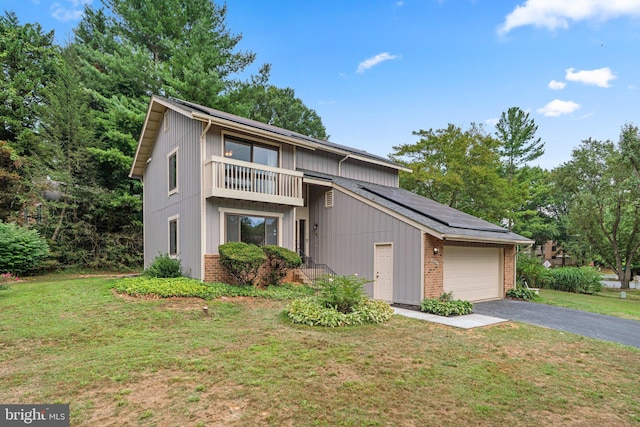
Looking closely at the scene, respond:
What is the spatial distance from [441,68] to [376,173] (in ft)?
19.4

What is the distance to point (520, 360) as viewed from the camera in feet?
18.1

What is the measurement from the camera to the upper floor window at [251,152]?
11430 mm

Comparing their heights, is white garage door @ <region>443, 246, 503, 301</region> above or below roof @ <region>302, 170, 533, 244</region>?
below

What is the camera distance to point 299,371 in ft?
15.1

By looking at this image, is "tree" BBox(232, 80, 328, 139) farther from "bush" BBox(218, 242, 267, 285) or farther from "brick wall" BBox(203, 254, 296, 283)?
"bush" BBox(218, 242, 267, 285)

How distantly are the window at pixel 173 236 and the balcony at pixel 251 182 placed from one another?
3145mm

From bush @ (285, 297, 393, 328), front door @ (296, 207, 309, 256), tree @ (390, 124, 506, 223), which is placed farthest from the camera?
tree @ (390, 124, 506, 223)

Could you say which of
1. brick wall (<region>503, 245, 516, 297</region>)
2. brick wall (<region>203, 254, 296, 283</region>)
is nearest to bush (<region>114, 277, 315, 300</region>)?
brick wall (<region>203, 254, 296, 283</region>)

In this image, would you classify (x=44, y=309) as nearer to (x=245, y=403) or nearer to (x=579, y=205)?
(x=245, y=403)

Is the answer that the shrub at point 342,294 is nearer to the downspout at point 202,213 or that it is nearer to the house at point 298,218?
the house at point 298,218

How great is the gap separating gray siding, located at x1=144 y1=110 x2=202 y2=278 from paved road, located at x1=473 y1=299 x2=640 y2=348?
362 inches

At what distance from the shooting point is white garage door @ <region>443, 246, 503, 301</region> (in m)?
10.7

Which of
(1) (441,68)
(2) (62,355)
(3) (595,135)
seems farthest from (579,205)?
(2) (62,355)

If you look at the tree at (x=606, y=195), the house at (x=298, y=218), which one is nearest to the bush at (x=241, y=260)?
the house at (x=298, y=218)
